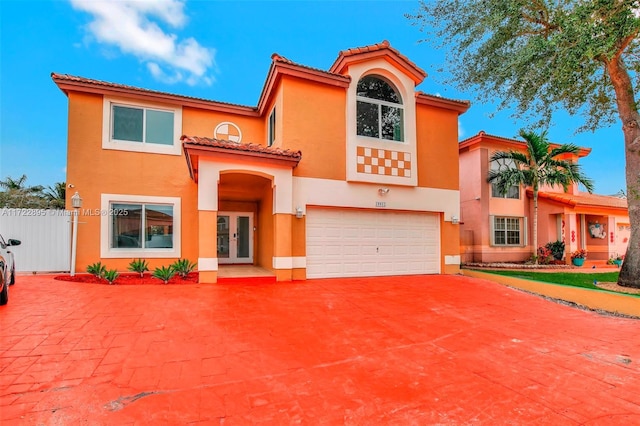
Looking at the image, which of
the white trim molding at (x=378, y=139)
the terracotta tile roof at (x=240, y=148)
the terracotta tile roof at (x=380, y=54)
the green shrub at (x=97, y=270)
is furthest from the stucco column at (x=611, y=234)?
the green shrub at (x=97, y=270)

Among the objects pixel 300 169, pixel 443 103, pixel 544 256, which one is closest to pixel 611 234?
pixel 544 256

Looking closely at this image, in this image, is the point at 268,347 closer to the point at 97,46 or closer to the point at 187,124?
the point at 187,124

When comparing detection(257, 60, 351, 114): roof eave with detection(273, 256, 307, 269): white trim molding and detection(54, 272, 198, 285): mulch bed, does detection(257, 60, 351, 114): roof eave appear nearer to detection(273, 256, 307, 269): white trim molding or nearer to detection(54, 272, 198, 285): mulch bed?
detection(273, 256, 307, 269): white trim molding

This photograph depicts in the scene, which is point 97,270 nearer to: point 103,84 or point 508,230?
point 103,84

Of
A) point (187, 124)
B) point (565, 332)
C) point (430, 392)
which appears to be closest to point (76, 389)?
point (430, 392)

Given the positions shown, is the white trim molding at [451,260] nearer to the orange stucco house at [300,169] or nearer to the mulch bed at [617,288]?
the orange stucco house at [300,169]

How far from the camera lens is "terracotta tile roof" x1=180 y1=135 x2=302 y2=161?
874 cm

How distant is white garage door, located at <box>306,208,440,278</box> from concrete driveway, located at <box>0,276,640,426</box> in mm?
3277

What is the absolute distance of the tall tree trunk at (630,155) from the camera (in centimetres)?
960

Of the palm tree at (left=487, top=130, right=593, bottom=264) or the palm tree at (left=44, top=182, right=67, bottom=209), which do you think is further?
the palm tree at (left=44, top=182, right=67, bottom=209)

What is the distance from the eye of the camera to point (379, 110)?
11867 mm

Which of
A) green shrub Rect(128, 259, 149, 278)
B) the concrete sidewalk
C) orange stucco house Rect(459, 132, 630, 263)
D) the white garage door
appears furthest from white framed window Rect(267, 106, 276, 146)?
orange stucco house Rect(459, 132, 630, 263)

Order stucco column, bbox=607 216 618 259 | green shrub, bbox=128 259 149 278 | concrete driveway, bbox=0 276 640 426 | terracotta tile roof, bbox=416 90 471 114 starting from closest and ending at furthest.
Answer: concrete driveway, bbox=0 276 640 426, green shrub, bbox=128 259 149 278, terracotta tile roof, bbox=416 90 471 114, stucco column, bbox=607 216 618 259

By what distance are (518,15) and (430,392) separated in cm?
1219
